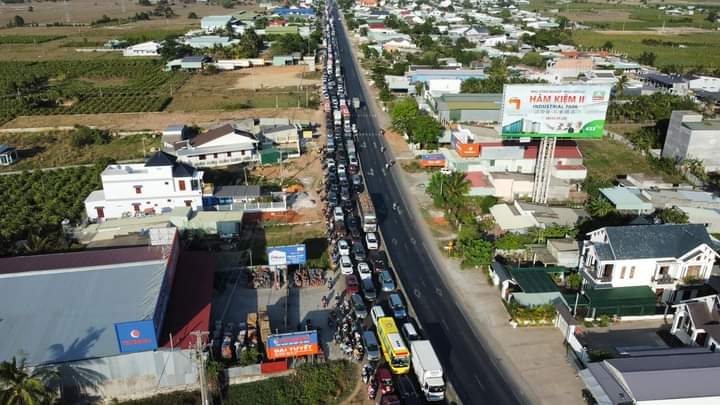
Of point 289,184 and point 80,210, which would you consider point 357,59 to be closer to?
point 289,184

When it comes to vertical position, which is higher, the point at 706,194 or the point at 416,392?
the point at 706,194

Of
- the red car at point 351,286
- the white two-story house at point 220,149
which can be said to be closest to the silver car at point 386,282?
the red car at point 351,286

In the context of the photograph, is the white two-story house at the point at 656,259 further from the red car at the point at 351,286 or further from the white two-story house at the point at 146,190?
the white two-story house at the point at 146,190

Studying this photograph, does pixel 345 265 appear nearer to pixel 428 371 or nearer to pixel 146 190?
pixel 428 371

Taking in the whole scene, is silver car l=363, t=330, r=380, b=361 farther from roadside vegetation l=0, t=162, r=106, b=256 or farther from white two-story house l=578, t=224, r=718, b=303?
roadside vegetation l=0, t=162, r=106, b=256

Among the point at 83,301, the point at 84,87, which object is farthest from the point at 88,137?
the point at 83,301

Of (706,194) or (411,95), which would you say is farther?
(411,95)

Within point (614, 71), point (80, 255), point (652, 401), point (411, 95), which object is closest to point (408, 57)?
point (411, 95)

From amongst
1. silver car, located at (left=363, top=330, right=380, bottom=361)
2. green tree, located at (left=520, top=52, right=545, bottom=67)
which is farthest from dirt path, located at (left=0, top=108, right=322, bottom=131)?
green tree, located at (left=520, top=52, right=545, bottom=67)
